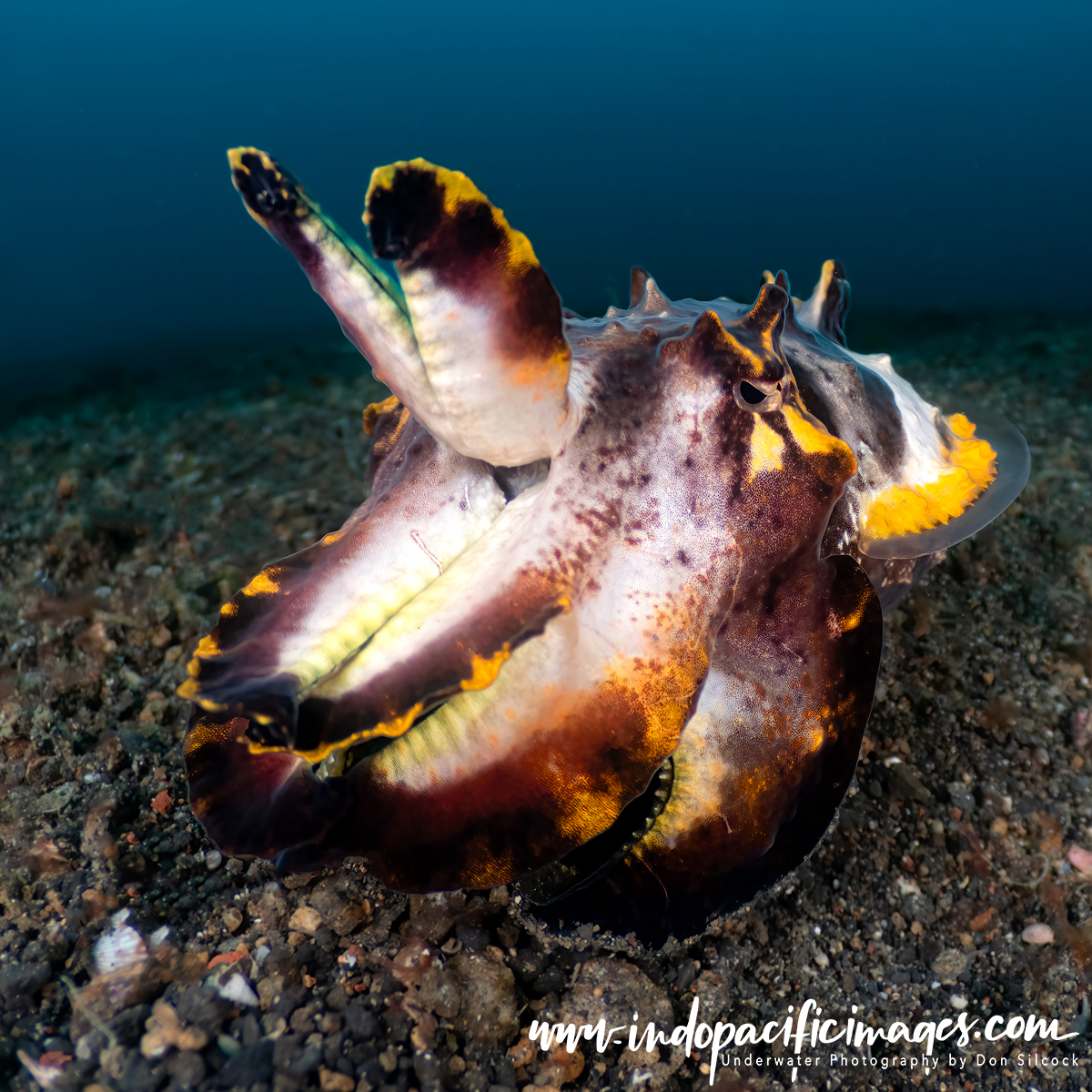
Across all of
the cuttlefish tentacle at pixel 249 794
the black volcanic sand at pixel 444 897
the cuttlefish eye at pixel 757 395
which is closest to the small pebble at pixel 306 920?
the black volcanic sand at pixel 444 897

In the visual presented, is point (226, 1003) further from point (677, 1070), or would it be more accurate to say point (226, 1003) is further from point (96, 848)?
point (677, 1070)

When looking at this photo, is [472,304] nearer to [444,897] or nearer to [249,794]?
[249,794]

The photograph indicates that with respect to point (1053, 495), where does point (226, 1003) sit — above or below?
above

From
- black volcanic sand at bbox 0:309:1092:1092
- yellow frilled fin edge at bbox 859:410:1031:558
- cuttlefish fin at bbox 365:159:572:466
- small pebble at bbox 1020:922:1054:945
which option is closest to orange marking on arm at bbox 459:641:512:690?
cuttlefish fin at bbox 365:159:572:466

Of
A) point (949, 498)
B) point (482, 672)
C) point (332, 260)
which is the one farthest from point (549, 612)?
point (949, 498)

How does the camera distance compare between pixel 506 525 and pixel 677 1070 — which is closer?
pixel 506 525

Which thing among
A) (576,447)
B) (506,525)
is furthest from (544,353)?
(506,525)
